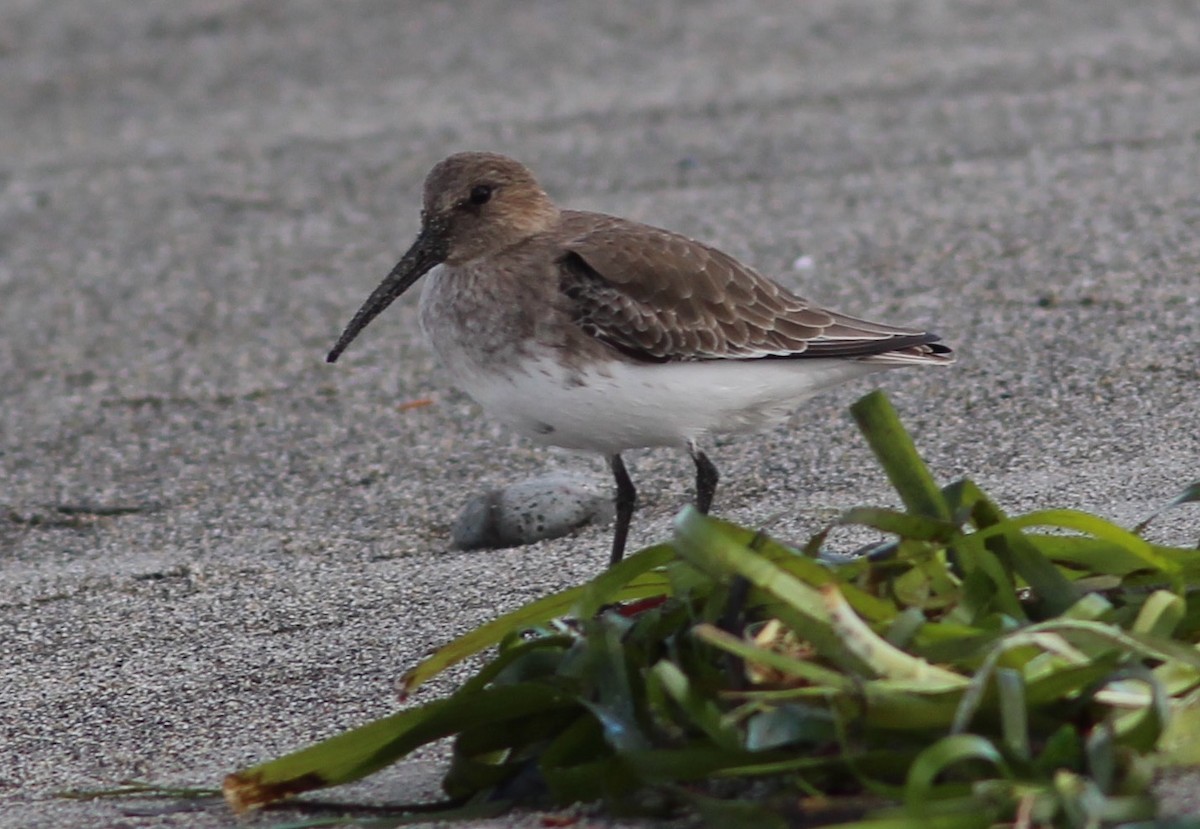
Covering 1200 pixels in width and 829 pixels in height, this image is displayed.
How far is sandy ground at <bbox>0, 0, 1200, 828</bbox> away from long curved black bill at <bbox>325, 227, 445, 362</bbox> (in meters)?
0.52

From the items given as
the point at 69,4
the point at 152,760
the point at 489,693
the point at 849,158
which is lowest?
the point at 152,760

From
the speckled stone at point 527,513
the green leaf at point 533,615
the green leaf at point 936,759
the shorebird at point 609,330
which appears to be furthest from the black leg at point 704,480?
the green leaf at point 936,759

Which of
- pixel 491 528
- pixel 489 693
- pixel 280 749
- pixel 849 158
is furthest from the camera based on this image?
pixel 849 158

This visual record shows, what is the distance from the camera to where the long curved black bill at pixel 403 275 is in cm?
450

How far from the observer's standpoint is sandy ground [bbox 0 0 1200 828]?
154 inches

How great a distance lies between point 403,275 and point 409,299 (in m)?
2.00

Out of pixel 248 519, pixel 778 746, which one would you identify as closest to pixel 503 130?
pixel 248 519

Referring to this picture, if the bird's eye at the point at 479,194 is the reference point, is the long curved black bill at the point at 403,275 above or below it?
below

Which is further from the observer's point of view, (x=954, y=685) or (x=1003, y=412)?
(x=1003, y=412)

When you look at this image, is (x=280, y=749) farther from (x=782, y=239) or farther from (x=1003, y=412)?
(x=782, y=239)

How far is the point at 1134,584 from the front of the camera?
9.51 ft

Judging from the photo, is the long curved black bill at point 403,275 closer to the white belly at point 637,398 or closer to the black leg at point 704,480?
the white belly at point 637,398

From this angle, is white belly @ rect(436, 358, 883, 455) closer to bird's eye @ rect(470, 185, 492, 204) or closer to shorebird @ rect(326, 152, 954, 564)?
shorebird @ rect(326, 152, 954, 564)

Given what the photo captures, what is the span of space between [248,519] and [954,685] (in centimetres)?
274
